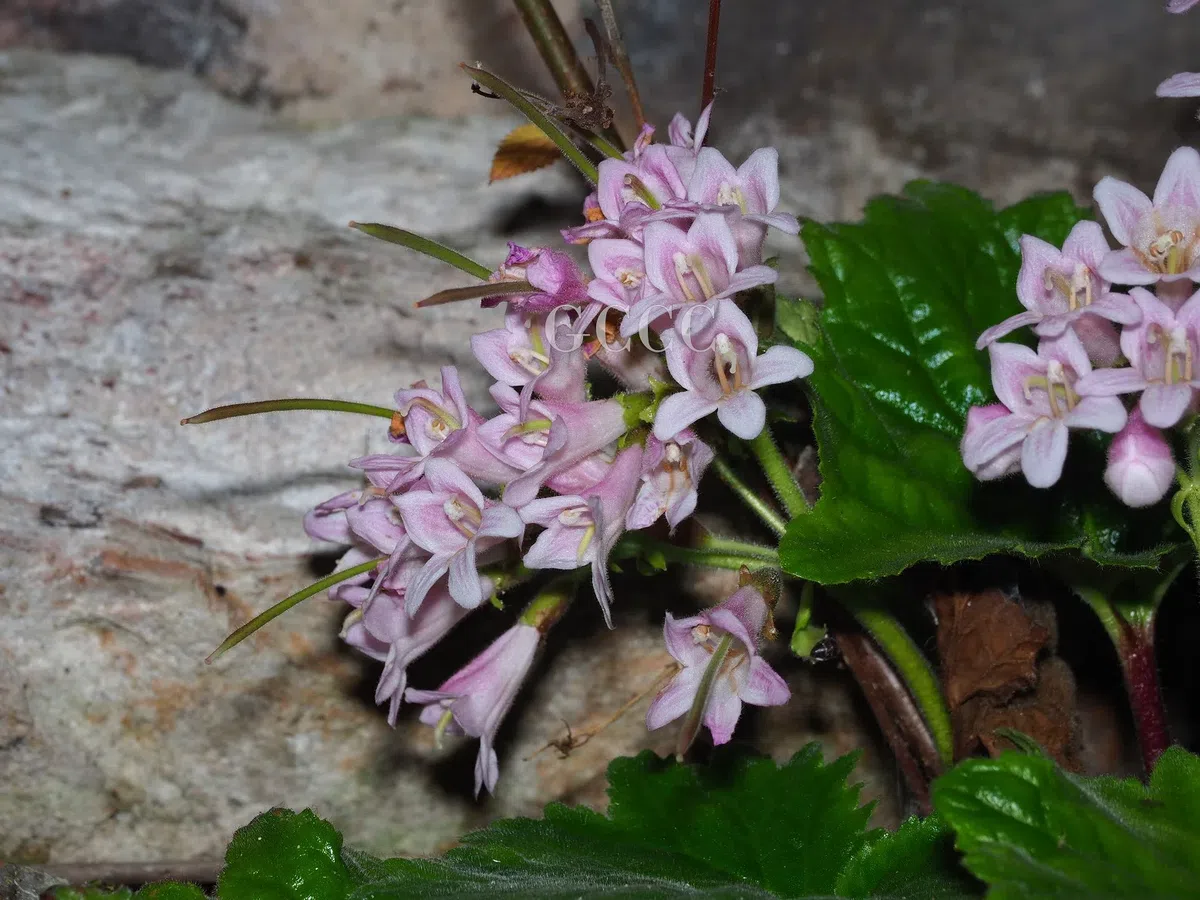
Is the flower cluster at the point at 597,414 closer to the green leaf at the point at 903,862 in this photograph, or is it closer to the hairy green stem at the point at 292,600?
the hairy green stem at the point at 292,600

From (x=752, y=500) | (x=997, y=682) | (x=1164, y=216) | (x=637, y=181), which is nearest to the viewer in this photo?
(x=1164, y=216)

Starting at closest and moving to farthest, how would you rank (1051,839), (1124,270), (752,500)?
(1051,839) < (1124,270) < (752,500)

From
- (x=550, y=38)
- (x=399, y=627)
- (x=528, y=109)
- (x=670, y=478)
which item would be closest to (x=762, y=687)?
(x=670, y=478)

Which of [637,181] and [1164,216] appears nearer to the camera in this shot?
[1164,216]

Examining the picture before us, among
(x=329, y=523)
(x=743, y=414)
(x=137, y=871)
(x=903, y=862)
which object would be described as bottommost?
(x=137, y=871)

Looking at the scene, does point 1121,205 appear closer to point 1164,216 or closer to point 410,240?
point 1164,216

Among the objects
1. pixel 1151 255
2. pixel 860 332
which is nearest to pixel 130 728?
pixel 860 332

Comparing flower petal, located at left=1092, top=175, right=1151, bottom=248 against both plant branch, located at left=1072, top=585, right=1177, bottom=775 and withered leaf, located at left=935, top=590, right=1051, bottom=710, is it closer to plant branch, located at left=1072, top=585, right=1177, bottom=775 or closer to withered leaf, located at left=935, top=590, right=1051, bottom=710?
plant branch, located at left=1072, top=585, right=1177, bottom=775
